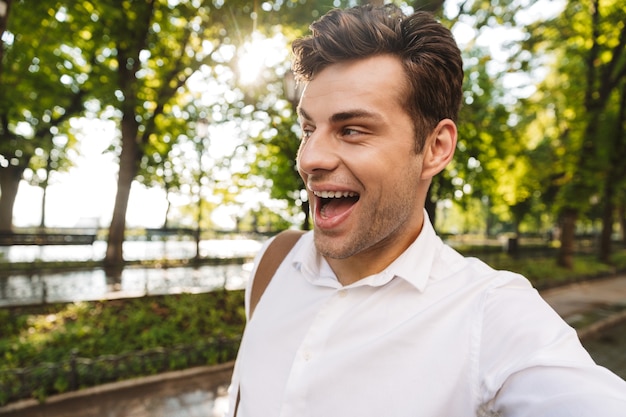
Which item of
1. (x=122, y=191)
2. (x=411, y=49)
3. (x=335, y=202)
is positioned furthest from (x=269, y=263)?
(x=122, y=191)

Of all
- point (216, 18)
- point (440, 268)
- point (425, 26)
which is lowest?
point (440, 268)

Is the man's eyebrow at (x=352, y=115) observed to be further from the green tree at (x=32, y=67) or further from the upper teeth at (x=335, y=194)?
the green tree at (x=32, y=67)

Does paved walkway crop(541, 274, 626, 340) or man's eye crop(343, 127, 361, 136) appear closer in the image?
man's eye crop(343, 127, 361, 136)

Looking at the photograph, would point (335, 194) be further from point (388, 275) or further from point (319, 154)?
point (388, 275)

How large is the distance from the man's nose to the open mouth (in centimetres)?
9

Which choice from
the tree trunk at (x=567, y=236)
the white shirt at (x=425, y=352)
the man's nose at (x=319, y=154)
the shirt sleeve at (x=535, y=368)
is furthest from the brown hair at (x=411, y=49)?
the tree trunk at (x=567, y=236)

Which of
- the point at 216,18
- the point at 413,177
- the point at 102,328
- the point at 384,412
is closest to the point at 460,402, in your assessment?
the point at 384,412

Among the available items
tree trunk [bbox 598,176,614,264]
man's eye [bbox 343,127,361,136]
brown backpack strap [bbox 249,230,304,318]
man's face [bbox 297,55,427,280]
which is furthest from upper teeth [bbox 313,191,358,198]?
tree trunk [bbox 598,176,614,264]

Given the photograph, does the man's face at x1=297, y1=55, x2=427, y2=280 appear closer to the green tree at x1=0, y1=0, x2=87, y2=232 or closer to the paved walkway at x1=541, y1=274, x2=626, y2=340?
the green tree at x1=0, y1=0, x2=87, y2=232

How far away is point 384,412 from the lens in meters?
1.12

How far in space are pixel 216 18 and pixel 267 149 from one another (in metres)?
3.64

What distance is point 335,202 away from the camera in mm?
1297

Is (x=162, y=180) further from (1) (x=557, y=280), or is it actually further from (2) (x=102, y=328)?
(1) (x=557, y=280)

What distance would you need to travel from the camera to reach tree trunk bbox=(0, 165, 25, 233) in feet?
56.9
